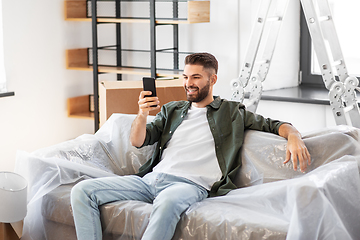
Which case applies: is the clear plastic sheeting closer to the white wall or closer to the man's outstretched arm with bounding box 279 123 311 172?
the man's outstretched arm with bounding box 279 123 311 172

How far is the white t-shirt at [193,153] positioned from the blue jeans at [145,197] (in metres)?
0.05

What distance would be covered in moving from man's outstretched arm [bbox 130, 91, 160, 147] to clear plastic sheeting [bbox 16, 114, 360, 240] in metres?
0.25

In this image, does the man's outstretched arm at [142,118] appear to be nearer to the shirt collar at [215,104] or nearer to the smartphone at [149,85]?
the smartphone at [149,85]

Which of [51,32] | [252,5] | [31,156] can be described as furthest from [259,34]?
[51,32]

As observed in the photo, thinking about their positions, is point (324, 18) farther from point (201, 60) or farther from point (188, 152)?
point (188, 152)

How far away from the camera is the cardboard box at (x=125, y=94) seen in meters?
2.78

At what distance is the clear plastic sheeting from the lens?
62.4 inches

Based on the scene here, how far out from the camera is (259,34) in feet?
9.01

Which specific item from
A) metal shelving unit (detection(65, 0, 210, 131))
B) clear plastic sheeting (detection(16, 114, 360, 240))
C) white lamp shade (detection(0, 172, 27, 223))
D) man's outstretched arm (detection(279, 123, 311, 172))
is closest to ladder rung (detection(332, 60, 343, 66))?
clear plastic sheeting (detection(16, 114, 360, 240))

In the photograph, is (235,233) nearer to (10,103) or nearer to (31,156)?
(31,156)

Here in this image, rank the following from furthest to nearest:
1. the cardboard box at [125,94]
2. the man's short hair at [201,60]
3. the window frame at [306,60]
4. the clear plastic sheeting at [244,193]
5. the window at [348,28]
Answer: the window frame at [306,60] < the window at [348,28] < the cardboard box at [125,94] < the man's short hair at [201,60] < the clear plastic sheeting at [244,193]

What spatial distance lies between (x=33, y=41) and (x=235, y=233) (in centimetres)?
242

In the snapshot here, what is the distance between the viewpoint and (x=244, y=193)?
6.28ft

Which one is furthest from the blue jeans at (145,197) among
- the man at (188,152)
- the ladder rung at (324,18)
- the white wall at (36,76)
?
the white wall at (36,76)
